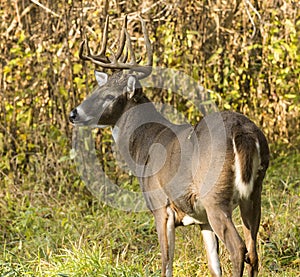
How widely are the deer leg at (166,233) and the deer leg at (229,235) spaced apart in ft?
2.00

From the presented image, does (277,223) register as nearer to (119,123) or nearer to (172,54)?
(119,123)

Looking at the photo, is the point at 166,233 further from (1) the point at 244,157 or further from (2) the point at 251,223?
(1) the point at 244,157

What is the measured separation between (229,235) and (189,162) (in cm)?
61

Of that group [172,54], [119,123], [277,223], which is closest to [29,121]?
[172,54]

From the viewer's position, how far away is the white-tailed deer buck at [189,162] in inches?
186

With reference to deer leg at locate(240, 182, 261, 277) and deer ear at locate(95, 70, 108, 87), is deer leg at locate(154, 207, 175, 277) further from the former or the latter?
deer ear at locate(95, 70, 108, 87)

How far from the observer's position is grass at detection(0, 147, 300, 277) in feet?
18.9

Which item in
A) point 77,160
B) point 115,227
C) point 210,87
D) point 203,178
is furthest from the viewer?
point 210,87

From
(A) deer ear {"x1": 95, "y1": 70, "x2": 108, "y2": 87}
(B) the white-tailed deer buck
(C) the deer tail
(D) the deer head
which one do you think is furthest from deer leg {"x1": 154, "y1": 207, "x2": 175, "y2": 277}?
(A) deer ear {"x1": 95, "y1": 70, "x2": 108, "y2": 87}

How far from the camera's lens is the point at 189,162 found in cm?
504

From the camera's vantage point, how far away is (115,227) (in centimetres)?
707

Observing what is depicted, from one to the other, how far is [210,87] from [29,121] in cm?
226

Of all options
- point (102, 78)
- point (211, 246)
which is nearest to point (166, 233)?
point (211, 246)

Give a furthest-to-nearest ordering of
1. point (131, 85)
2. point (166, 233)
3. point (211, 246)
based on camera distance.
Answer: point (131, 85)
point (211, 246)
point (166, 233)
